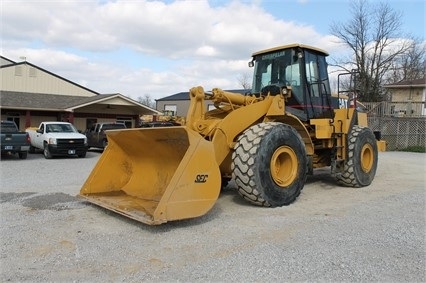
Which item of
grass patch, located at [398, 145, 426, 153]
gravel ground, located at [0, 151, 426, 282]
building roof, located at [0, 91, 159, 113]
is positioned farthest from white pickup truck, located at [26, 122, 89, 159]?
grass patch, located at [398, 145, 426, 153]

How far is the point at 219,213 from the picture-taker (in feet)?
20.9

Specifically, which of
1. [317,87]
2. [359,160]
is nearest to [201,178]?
[317,87]

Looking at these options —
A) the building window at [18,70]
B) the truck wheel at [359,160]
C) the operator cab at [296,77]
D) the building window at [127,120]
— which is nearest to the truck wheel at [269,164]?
the operator cab at [296,77]

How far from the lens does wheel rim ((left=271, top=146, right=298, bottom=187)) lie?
683 cm

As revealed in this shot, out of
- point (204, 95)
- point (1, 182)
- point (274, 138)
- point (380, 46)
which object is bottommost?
point (1, 182)

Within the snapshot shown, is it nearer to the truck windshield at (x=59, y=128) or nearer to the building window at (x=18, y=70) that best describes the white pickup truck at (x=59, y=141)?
the truck windshield at (x=59, y=128)

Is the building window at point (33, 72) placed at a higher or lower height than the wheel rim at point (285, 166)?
higher

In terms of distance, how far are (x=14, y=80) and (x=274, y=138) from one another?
29.0 metres

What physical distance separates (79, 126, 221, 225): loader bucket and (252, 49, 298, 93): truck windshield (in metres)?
2.88

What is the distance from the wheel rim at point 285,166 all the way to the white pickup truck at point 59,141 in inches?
519

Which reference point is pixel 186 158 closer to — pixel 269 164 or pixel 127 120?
pixel 269 164

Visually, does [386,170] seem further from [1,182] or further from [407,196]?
[1,182]

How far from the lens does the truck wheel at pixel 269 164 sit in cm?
628

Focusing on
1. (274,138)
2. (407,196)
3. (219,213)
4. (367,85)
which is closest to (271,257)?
(219,213)
